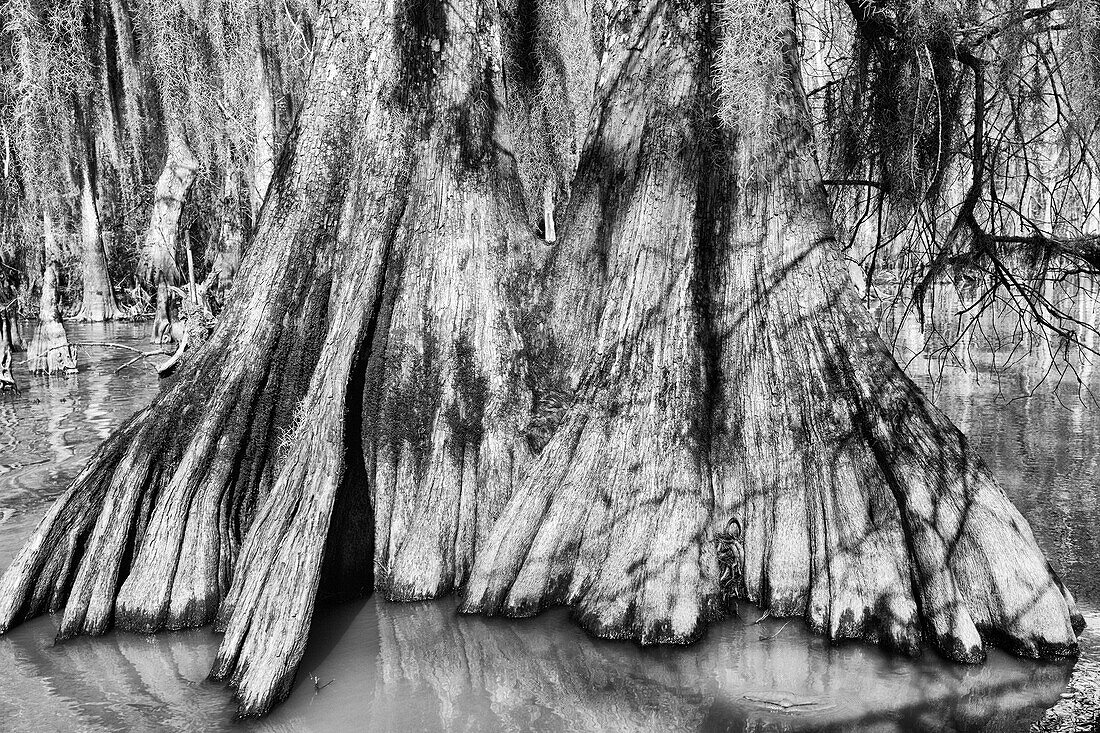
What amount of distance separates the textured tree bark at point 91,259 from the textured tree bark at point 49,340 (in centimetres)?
136

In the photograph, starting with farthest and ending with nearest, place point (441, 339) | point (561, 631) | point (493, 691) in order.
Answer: point (441, 339)
point (561, 631)
point (493, 691)

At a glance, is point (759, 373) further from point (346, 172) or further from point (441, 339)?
point (346, 172)

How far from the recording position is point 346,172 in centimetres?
547

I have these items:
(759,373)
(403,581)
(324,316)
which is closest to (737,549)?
(759,373)

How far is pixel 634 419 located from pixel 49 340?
40.0 ft

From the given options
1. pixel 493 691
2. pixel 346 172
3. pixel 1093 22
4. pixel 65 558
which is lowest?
pixel 493 691

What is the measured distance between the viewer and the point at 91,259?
19.4 metres

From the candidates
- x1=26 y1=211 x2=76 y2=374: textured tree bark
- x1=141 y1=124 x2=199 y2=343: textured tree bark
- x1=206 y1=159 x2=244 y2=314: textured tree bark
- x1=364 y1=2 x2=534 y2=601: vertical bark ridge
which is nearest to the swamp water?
x1=364 y1=2 x2=534 y2=601: vertical bark ridge

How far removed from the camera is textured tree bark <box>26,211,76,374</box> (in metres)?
13.8

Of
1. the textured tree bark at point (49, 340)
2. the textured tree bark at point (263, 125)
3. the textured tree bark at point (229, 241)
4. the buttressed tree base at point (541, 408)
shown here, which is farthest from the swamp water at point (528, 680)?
the textured tree bark at point (49, 340)

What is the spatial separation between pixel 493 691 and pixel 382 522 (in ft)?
4.29

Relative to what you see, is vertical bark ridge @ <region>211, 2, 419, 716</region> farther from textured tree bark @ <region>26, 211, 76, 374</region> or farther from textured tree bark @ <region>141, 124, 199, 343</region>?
textured tree bark @ <region>26, 211, 76, 374</region>

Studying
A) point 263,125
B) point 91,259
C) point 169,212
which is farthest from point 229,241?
point 263,125

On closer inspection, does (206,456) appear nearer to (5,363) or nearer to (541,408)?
(541,408)
